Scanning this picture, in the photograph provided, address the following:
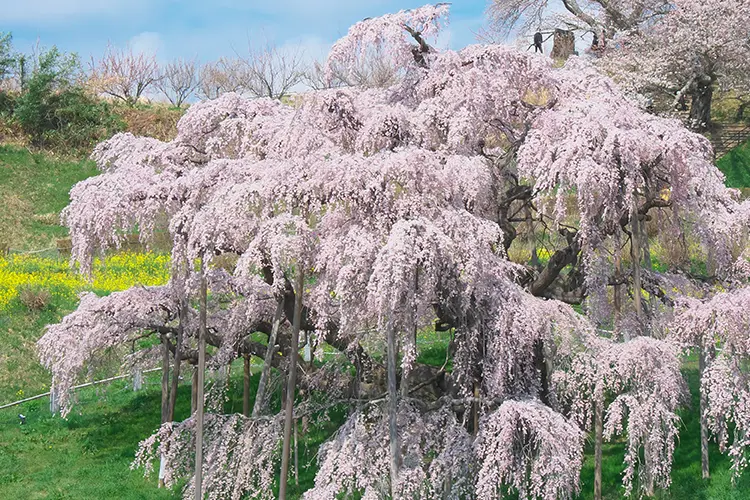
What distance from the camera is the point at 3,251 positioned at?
30.0 metres

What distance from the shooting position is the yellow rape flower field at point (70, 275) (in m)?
23.8

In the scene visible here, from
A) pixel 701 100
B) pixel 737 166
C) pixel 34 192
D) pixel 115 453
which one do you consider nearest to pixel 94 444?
pixel 115 453

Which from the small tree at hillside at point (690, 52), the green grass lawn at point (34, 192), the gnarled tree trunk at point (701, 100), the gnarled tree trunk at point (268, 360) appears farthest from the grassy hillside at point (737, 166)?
the green grass lawn at point (34, 192)

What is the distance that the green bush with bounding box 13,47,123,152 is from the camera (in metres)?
40.2

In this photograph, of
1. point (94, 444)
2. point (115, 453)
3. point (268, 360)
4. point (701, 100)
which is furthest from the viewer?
point (701, 100)

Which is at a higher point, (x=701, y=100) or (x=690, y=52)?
(x=690, y=52)

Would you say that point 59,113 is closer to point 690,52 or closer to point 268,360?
point 690,52

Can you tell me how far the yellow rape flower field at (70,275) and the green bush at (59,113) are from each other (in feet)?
41.8

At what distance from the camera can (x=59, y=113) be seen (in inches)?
1593

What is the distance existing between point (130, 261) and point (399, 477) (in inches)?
718

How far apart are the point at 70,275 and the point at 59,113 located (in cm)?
1730

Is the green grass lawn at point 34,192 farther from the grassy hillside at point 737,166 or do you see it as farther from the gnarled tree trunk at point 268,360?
the grassy hillside at point 737,166

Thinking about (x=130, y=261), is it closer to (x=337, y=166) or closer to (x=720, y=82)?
(x=337, y=166)

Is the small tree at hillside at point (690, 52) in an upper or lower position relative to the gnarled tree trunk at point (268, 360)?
upper
